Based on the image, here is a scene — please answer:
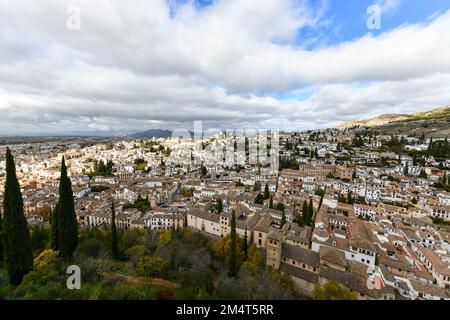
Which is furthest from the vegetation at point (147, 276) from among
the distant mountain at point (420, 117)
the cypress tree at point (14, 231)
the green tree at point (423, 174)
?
the distant mountain at point (420, 117)

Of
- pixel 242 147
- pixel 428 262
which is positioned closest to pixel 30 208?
pixel 428 262

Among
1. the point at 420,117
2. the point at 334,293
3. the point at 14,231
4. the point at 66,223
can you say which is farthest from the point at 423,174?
the point at 420,117

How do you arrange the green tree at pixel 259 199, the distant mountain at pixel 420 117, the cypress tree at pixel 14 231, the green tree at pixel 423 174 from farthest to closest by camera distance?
1. the distant mountain at pixel 420 117
2. the green tree at pixel 423 174
3. the green tree at pixel 259 199
4. the cypress tree at pixel 14 231

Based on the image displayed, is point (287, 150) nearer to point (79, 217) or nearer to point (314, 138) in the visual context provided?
point (314, 138)

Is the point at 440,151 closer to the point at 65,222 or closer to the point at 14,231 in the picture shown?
the point at 65,222

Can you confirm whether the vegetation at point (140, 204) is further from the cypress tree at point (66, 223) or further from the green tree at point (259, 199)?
the cypress tree at point (66, 223)

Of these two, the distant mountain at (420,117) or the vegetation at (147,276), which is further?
the distant mountain at (420,117)
